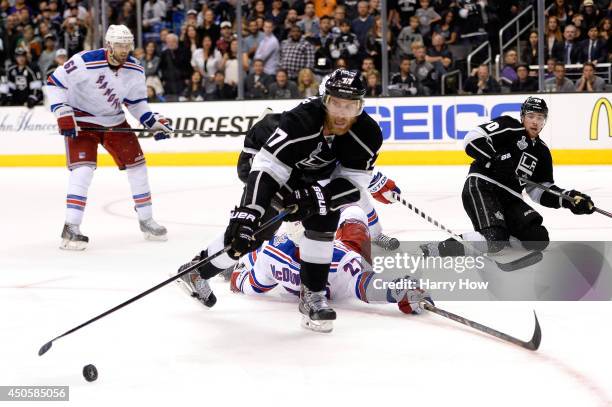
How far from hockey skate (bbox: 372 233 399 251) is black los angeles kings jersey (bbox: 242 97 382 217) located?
1.67 metres

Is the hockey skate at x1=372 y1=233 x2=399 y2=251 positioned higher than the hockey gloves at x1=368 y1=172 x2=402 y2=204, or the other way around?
the hockey gloves at x1=368 y1=172 x2=402 y2=204

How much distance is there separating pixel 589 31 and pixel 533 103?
204 inches

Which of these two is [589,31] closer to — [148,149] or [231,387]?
[148,149]

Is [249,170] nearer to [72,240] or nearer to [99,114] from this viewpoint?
[72,240]

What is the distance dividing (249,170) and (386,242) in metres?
0.95

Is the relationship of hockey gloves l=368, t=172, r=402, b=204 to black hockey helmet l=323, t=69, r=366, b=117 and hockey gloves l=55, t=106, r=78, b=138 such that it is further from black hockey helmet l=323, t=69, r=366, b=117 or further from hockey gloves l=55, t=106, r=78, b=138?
hockey gloves l=55, t=106, r=78, b=138

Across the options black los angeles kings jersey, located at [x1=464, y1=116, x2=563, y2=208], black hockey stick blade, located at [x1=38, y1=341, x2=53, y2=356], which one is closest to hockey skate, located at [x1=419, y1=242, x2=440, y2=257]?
black los angeles kings jersey, located at [x1=464, y1=116, x2=563, y2=208]

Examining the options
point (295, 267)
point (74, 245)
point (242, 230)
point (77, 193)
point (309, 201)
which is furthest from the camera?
point (77, 193)

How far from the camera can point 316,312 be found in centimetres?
340

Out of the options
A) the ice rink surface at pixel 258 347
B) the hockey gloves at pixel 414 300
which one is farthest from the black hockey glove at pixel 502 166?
the hockey gloves at pixel 414 300

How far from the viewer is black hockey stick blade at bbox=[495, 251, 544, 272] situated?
4.62 meters

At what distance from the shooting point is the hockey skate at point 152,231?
5703mm

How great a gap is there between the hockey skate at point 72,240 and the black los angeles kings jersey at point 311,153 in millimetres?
2309

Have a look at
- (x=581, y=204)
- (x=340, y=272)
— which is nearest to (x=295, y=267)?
(x=340, y=272)
